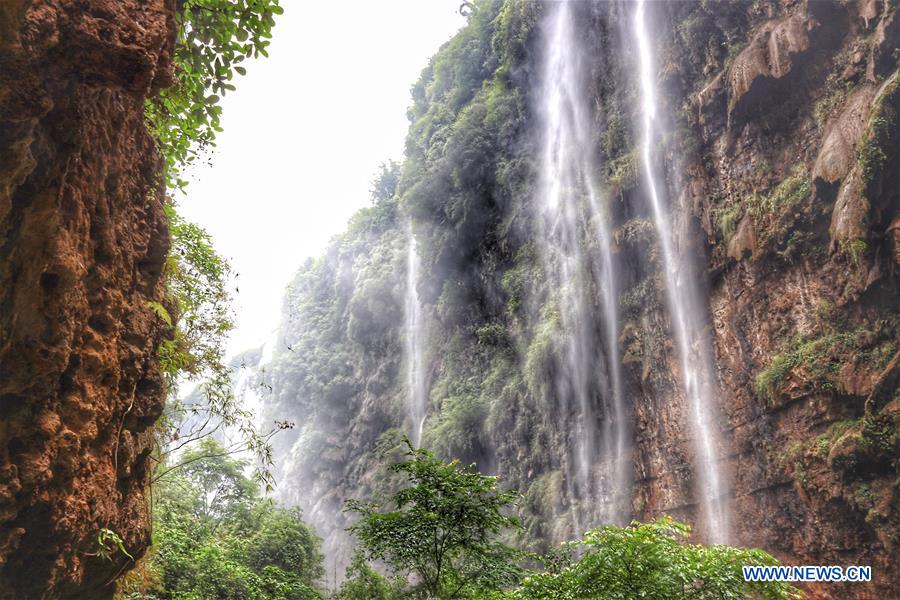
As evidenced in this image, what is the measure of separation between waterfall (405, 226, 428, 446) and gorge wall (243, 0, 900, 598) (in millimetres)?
595

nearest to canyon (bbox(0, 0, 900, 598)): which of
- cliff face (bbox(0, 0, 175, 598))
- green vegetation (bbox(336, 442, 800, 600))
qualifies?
cliff face (bbox(0, 0, 175, 598))

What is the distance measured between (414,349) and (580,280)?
12.4m

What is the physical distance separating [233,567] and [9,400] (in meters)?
9.08

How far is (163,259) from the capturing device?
419 cm

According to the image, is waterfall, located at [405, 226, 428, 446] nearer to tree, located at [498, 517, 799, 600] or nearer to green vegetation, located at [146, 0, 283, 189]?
tree, located at [498, 517, 799, 600]

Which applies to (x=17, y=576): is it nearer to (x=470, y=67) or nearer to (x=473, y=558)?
(x=473, y=558)

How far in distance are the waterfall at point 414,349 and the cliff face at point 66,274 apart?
2098 cm

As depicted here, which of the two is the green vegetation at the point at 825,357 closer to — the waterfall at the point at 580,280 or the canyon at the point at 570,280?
the canyon at the point at 570,280

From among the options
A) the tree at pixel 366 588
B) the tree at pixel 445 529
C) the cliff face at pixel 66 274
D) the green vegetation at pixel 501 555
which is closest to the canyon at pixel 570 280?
the cliff face at pixel 66 274

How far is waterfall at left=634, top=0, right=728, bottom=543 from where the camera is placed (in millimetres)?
11497

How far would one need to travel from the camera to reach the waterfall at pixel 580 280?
1473 centimetres

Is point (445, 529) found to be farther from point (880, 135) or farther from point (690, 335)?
point (880, 135)

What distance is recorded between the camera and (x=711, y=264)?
12.6 m

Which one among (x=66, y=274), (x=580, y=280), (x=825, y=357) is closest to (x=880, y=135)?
(x=825, y=357)
